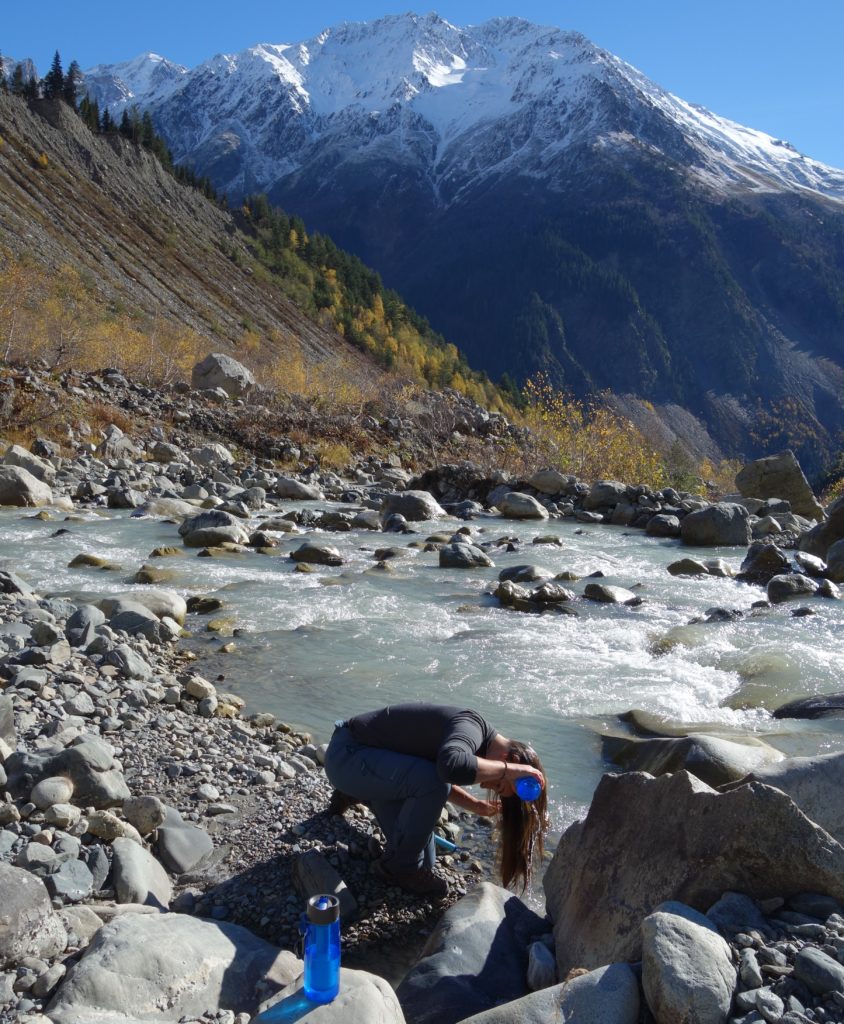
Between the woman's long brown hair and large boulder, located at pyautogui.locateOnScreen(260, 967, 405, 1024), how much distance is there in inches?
47.9

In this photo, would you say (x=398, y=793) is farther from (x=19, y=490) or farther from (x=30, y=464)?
(x=30, y=464)

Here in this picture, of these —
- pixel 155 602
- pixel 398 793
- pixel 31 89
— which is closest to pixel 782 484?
pixel 155 602

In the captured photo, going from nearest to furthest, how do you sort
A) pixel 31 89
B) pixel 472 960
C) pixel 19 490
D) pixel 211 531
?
pixel 472 960 → pixel 211 531 → pixel 19 490 → pixel 31 89

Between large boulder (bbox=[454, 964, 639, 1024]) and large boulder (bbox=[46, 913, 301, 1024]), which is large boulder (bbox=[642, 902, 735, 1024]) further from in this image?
large boulder (bbox=[46, 913, 301, 1024])

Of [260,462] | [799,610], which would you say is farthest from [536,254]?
[799,610]

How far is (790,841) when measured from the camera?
3.27 m

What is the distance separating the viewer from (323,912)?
3119 millimetres

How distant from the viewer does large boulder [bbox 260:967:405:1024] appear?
292 centimetres

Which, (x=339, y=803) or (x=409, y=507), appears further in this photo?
(x=409, y=507)

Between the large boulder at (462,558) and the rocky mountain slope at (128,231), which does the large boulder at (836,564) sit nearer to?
the large boulder at (462,558)

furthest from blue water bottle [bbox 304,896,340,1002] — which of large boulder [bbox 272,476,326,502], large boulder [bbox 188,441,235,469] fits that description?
large boulder [bbox 188,441,235,469]

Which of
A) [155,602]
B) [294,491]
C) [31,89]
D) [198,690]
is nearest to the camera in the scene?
[198,690]

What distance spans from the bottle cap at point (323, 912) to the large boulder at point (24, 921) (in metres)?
0.99

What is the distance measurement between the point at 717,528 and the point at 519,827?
14893mm
